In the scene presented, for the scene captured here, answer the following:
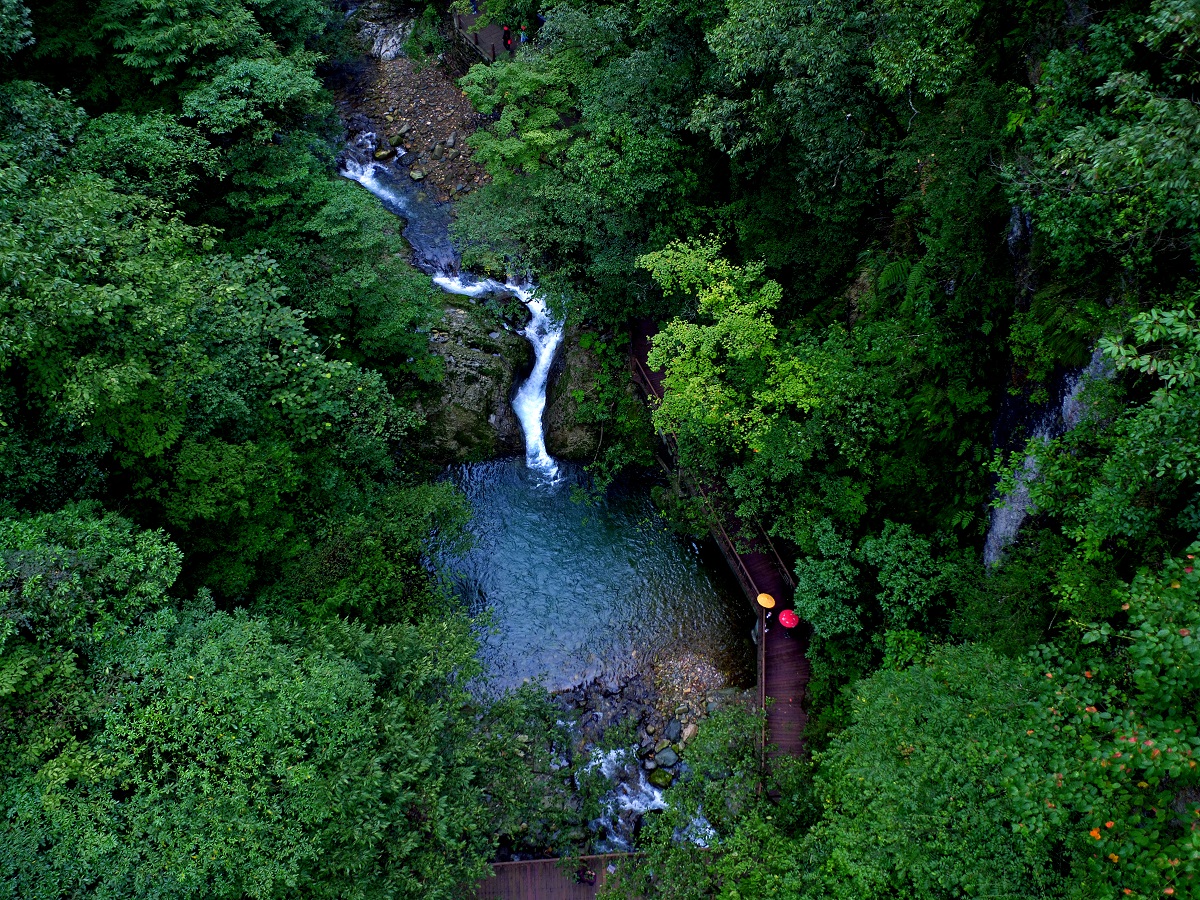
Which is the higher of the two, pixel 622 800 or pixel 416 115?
pixel 416 115

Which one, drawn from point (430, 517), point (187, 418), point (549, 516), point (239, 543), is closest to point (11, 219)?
point (187, 418)

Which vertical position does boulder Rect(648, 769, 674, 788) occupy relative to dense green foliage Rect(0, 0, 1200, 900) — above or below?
below

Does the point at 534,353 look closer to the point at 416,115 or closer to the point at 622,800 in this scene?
the point at 416,115

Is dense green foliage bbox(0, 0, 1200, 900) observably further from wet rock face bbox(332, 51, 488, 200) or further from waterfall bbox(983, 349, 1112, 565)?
wet rock face bbox(332, 51, 488, 200)

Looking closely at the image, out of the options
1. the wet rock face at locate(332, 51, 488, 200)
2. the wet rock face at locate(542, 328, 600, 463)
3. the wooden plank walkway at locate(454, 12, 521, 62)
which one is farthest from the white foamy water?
the wooden plank walkway at locate(454, 12, 521, 62)

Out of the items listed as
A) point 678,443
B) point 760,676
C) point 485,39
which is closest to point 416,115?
point 485,39

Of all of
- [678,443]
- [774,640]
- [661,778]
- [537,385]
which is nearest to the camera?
[661,778]

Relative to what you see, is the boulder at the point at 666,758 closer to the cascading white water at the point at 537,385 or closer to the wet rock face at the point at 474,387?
the cascading white water at the point at 537,385
